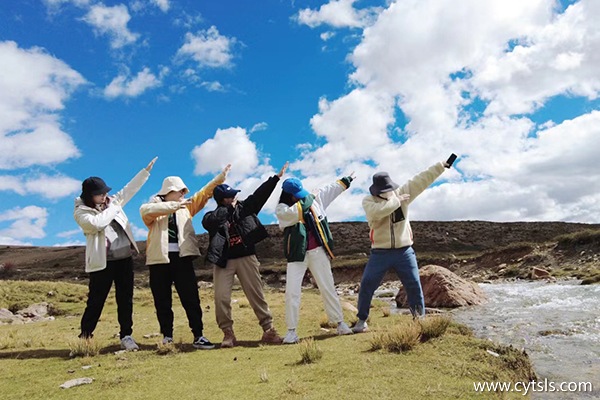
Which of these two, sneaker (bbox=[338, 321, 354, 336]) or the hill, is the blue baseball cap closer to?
sneaker (bbox=[338, 321, 354, 336])

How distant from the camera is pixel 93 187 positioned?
245 inches

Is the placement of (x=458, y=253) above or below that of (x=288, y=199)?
below

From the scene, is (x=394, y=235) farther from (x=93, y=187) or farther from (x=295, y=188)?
(x=93, y=187)

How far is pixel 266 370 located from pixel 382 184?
10.7ft

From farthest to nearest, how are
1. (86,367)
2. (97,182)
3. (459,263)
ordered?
(459,263)
(97,182)
(86,367)

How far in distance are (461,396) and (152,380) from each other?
3.03 meters

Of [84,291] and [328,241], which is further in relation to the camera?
[84,291]

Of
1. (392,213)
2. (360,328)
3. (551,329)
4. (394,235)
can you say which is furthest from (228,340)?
(551,329)

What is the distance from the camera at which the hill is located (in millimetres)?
25312

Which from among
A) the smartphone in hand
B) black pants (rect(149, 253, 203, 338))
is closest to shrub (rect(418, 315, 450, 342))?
the smartphone in hand

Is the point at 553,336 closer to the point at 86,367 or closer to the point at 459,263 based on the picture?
the point at 86,367

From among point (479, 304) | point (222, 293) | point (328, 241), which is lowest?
point (479, 304)

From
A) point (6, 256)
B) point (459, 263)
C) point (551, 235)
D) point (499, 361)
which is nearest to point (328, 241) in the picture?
point (499, 361)

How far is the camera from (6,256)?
79.9m
